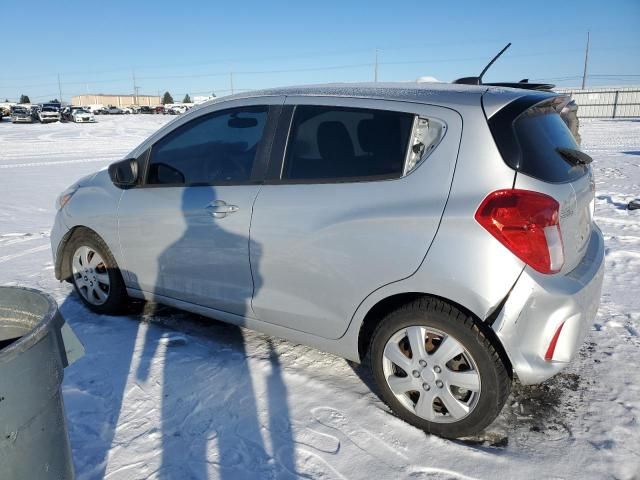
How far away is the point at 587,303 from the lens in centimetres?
247

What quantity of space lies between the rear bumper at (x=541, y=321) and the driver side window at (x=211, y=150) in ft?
5.62

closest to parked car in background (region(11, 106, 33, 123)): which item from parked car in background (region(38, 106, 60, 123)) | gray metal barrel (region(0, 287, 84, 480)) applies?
parked car in background (region(38, 106, 60, 123))

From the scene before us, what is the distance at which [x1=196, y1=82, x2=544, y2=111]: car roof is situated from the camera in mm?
2535

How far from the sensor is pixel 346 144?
9.10 ft

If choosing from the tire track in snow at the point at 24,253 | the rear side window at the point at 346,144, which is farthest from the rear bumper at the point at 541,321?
the tire track in snow at the point at 24,253

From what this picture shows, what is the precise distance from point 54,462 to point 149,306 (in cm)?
271

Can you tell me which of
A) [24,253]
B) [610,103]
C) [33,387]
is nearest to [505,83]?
[33,387]

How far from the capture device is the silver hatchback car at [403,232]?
2297 millimetres

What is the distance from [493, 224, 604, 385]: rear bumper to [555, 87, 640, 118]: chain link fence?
1594 inches

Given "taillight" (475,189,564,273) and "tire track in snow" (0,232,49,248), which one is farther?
"tire track in snow" (0,232,49,248)

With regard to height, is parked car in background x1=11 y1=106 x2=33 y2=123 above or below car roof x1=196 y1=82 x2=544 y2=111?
below

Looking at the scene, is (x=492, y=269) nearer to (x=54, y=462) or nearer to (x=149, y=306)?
(x=54, y=462)

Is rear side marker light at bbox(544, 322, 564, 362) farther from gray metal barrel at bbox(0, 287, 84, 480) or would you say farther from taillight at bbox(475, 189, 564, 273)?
gray metal barrel at bbox(0, 287, 84, 480)

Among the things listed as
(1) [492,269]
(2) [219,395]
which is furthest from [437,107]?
(2) [219,395]
